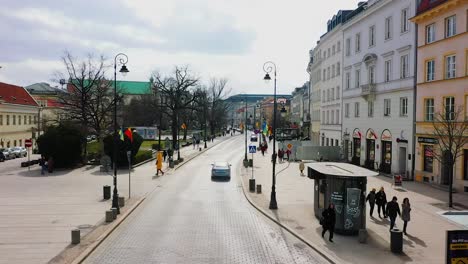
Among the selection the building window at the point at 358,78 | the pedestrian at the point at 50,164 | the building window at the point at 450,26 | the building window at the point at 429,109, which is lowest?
the pedestrian at the point at 50,164

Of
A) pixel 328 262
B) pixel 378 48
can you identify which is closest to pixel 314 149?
pixel 378 48

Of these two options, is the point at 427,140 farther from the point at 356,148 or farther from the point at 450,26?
the point at 356,148

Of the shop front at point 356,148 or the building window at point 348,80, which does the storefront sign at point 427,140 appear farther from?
the building window at point 348,80

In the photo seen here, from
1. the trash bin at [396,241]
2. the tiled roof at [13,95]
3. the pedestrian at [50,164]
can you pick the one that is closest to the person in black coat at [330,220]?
the trash bin at [396,241]

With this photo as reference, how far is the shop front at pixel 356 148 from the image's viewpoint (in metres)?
48.1

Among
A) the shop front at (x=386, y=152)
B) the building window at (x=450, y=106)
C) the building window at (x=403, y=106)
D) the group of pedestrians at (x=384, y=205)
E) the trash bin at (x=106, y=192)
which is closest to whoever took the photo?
the group of pedestrians at (x=384, y=205)

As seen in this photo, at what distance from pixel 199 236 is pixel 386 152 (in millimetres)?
27656

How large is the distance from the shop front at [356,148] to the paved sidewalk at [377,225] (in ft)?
42.1

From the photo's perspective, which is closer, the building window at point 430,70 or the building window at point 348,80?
the building window at point 430,70

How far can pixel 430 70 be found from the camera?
34469 mm

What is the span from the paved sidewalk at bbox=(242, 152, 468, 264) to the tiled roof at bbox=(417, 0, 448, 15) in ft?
41.6

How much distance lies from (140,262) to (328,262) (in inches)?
232

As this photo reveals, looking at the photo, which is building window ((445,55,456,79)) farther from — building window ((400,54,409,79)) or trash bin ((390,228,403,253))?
trash bin ((390,228,403,253))

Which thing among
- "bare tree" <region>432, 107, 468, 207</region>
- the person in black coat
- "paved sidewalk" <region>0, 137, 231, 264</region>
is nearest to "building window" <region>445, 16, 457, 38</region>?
"bare tree" <region>432, 107, 468, 207</region>
